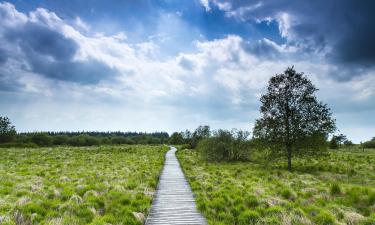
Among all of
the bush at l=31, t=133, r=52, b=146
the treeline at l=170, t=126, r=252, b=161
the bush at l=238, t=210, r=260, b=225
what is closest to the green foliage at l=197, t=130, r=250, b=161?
the treeline at l=170, t=126, r=252, b=161

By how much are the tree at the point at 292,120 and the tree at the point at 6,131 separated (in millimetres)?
83400

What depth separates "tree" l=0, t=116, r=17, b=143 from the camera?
79688 millimetres

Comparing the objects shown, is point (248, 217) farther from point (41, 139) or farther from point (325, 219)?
point (41, 139)

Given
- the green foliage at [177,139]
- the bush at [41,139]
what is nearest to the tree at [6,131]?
the bush at [41,139]

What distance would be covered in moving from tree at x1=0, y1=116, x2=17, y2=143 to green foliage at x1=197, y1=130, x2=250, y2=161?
247 ft

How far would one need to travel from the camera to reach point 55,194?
37.1 feet

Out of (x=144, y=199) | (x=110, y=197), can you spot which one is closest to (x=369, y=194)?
(x=144, y=199)

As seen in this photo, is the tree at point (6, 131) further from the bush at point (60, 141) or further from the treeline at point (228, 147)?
the treeline at point (228, 147)

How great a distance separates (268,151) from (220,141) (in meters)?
7.62

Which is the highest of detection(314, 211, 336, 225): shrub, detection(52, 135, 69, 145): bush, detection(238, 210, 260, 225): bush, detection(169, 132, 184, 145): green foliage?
detection(169, 132, 184, 145): green foliage

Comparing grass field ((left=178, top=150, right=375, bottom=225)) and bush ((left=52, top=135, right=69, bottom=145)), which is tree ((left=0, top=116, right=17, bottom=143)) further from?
grass field ((left=178, top=150, right=375, bottom=225))

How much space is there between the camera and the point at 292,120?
23.5m

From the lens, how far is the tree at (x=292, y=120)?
22.9 meters

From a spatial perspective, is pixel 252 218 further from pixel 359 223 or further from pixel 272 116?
pixel 272 116
